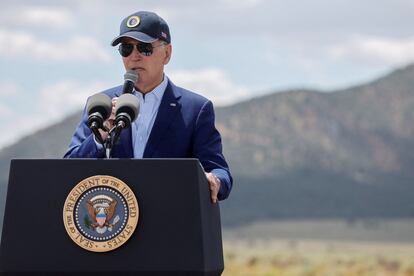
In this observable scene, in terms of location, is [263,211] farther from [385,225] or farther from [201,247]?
[201,247]

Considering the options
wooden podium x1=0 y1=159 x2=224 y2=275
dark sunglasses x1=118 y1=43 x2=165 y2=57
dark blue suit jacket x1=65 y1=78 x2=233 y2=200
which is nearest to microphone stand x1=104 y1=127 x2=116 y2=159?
wooden podium x1=0 y1=159 x2=224 y2=275

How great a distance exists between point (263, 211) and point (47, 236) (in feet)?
323

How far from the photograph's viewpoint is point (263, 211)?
103250mm

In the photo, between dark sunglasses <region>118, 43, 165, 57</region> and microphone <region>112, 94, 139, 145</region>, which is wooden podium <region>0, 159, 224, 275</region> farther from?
dark sunglasses <region>118, 43, 165, 57</region>

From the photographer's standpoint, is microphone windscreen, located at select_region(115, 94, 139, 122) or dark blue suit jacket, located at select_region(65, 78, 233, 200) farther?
dark blue suit jacket, located at select_region(65, 78, 233, 200)

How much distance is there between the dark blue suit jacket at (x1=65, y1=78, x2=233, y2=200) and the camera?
5.64 meters

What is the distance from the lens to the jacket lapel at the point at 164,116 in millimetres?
5672

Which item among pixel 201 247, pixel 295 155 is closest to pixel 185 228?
pixel 201 247

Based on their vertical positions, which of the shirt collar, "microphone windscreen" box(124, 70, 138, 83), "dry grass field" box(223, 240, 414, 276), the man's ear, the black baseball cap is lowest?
"dry grass field" box(223, 240, 414, 276)

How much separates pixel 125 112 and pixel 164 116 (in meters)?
0.63

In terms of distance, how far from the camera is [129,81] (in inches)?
216

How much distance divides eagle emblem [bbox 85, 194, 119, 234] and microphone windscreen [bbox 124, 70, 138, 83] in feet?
2.26

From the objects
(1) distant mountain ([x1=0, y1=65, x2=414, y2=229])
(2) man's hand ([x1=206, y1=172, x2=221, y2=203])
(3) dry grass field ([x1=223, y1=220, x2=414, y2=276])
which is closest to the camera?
(2) man's hand ([x1=206, y1=172, x2=221, y2=203])

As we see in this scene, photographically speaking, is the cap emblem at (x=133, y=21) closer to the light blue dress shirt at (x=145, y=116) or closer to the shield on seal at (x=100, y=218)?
the light blue dress shirt at (x=145, y=116)
